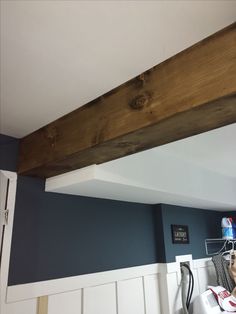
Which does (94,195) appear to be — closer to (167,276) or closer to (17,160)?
(17,160)

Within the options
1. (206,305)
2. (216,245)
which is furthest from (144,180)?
(216,245)

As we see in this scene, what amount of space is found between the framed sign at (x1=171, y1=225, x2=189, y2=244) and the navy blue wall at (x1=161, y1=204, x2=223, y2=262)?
42mm

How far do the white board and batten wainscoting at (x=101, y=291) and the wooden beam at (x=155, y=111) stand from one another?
57 centimetres

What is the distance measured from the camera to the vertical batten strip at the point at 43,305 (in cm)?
160

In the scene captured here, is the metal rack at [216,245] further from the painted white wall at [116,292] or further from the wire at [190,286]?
the wire at [190,286]

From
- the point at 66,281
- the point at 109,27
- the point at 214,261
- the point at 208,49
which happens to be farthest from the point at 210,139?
the point at 214,261

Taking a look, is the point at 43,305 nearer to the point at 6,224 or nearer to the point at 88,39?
the point at 6,224

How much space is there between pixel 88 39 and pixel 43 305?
1560mm

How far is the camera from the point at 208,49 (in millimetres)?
876

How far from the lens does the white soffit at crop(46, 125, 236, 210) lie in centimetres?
160

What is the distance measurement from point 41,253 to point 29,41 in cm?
131

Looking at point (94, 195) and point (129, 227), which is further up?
point (94, 195)

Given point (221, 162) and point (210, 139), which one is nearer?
point (210, 139)

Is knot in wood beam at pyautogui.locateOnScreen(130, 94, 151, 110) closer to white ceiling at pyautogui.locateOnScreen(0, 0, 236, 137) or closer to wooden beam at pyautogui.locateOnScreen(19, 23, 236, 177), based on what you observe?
wooden beam at pyautogui.locateOnScreen(19, 23, 236, 177)
